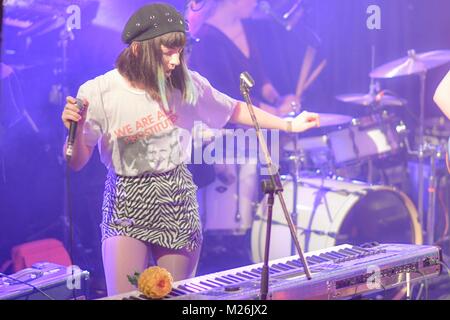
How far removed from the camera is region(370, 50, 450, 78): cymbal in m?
5.09

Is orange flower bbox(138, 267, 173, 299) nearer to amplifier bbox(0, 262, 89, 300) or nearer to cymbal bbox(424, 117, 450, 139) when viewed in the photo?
amplifier bbox(0, 262, 89, 300)

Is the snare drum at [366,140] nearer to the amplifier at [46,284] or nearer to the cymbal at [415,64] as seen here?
the cymbal at [415,64]

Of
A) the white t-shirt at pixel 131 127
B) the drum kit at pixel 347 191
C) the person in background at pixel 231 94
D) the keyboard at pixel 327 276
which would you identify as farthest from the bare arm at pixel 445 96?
the white t-shirt at pixel 131 127

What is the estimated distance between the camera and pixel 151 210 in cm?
315

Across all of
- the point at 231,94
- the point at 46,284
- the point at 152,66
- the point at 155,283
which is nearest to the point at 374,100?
the point at 231,94

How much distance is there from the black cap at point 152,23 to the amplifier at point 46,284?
1.27 meters

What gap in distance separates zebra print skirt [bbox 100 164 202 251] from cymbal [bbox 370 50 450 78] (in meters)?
2.57

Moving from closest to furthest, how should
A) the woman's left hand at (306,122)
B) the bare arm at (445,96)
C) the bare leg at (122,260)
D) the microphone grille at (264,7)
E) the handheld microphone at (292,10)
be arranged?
1. the bare leg at (122,260)
2. the woman's left hand at (306,122)
3. the bare arm at (445,96)
4. the microphone grille at (264,7)
5. the handheld microphone at (292,10)

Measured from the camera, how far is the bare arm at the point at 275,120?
3.32 meters

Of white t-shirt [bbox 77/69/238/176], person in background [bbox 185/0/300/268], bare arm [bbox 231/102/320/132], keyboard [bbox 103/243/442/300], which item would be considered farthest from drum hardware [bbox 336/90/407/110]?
white t-shirt [bbox 77/69/238/176]

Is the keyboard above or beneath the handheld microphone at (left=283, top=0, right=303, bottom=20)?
beneath

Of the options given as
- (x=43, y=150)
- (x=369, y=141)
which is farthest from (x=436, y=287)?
(x=43, y=150)

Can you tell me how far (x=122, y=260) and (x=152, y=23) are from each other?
105 centimetres

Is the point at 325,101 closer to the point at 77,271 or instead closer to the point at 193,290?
the point at 77,271
